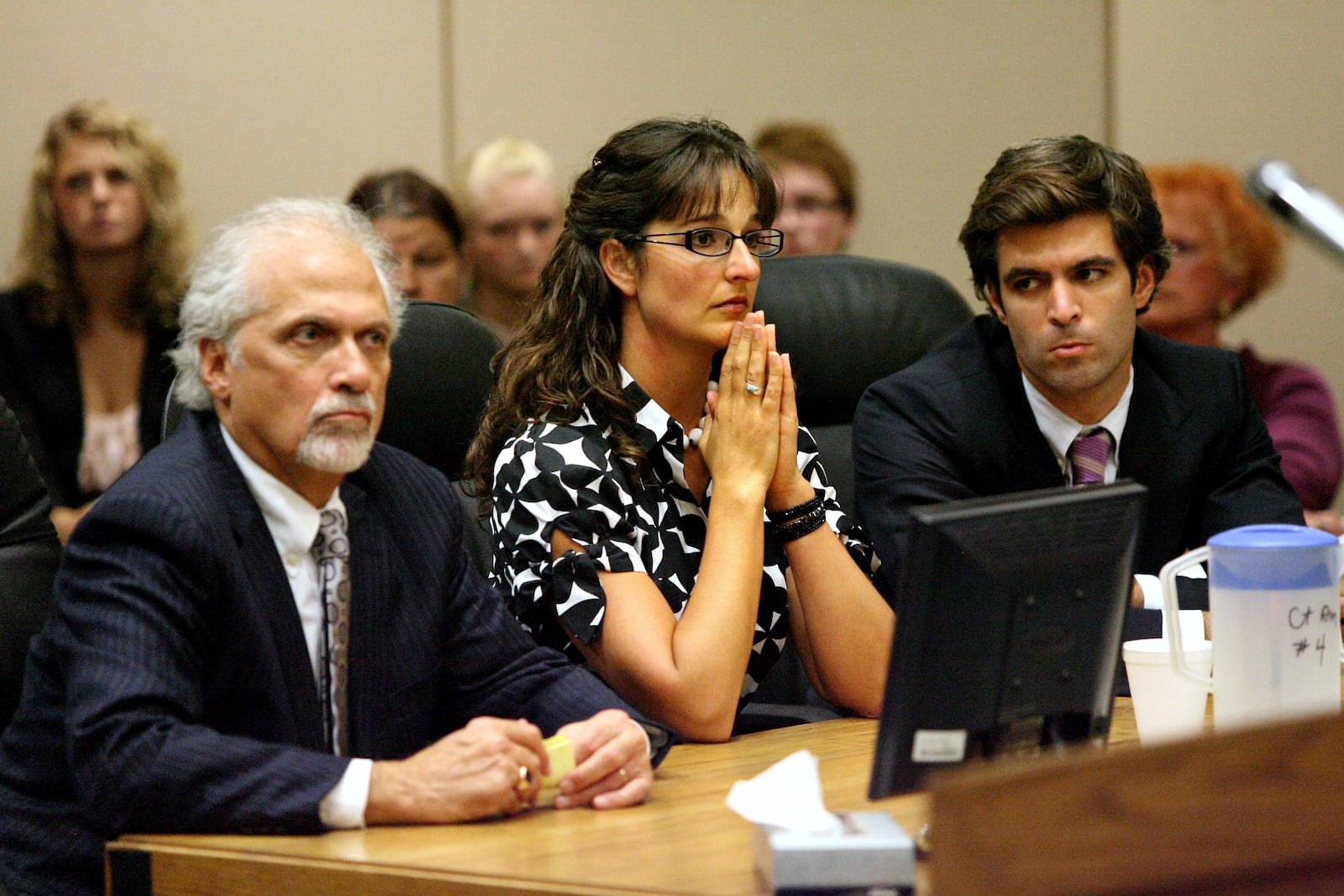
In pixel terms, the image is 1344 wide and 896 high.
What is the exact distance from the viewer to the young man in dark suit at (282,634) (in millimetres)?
1337

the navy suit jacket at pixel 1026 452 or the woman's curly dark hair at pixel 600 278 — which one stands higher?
the woman's curly dark hair at pixel 600 278

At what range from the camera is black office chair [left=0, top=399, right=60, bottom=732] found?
5.91 ft

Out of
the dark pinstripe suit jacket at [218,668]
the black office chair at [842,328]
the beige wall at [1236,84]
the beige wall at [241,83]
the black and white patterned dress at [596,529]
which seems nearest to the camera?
the dark pinstripe suit jacket at [218,668]

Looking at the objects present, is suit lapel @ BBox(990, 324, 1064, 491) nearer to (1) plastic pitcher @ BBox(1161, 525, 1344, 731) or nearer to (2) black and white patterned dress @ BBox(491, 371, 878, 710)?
(2) black and white patterned dress @ BBox(491, 371, 878, 710)

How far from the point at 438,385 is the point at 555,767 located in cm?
95

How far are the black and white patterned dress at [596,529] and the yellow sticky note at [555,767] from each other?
0.99ft

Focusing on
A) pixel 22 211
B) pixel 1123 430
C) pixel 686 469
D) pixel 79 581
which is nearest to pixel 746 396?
pixel 686 469

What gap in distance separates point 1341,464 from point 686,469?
1.83 m

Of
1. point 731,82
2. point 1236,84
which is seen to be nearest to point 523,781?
point 731,82

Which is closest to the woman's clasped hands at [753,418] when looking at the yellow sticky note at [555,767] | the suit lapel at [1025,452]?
the suit lapel at [1025,452]

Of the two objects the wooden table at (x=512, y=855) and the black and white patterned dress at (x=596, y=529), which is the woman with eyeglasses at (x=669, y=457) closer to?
the black and white patterned dress at (x=596, y=529)

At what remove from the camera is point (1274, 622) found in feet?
4.50

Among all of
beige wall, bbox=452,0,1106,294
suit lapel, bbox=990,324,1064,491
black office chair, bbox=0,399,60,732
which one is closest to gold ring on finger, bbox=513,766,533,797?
black office chair, bbox=0,399,60,732

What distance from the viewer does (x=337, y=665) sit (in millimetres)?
1554
